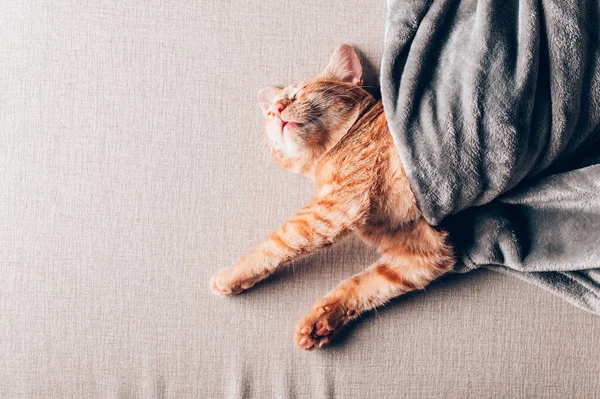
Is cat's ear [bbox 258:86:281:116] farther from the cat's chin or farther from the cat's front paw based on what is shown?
the cat's front paw

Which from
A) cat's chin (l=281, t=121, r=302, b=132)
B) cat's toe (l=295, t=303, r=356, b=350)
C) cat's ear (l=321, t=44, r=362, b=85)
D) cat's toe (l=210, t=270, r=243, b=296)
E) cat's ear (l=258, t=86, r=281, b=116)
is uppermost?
cat's ear (l=321, t=44, r=362, b=85)

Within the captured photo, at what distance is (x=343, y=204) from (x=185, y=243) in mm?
378

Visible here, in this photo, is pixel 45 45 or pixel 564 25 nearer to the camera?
pixel 564 25

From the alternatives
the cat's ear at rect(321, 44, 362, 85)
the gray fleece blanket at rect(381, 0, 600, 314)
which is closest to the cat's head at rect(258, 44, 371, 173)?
the cat's ear at rect(321, 44, 362, 85)

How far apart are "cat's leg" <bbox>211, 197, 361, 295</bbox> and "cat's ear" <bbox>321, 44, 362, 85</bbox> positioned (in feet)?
0.93

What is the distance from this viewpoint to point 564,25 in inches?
38.6

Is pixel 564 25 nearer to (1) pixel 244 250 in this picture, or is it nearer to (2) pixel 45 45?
(1) pixel 244 250

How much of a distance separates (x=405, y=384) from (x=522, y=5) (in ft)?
2.65

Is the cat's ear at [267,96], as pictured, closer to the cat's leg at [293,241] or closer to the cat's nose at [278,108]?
the cat's nose at [278,108]

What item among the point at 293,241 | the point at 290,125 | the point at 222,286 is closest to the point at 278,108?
the point at 290,125

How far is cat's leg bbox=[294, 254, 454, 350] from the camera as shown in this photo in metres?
1.10

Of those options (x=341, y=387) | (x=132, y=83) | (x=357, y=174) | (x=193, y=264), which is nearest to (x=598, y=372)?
(x=341, y=387)

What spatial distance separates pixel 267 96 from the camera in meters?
1.17

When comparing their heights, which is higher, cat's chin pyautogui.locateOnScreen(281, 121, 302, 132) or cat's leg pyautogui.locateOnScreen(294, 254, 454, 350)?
cat's chin pyautogui.locateOnScreen(281, 121, 302, 132)
